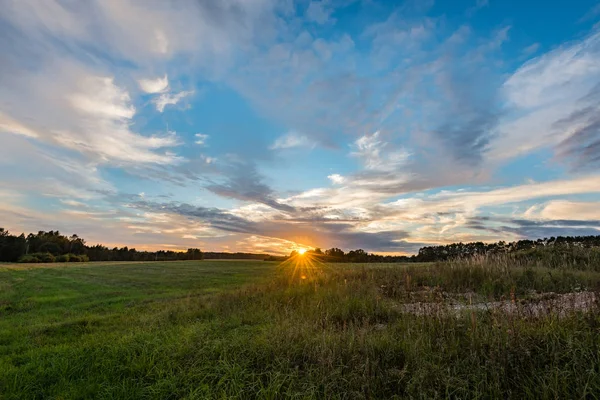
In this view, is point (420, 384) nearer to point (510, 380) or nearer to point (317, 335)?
point (510, 380)

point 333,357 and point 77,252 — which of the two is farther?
point 77,252

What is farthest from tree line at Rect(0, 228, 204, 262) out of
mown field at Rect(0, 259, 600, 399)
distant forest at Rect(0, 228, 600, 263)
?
mown field at Rect(0, 259, 600, 399)

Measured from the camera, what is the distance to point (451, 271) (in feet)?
46.1

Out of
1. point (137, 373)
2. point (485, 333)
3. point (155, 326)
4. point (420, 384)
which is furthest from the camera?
point (155, 326)

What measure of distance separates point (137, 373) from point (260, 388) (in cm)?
258

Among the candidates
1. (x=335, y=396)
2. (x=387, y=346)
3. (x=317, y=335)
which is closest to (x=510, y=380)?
(x=387, y=346)

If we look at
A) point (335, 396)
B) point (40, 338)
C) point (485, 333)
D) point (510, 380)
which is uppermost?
point (485, 333)

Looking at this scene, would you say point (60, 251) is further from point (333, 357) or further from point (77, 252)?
point (333, 357)

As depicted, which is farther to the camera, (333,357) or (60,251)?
(60,251)

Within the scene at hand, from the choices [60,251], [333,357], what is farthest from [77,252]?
[333,357]

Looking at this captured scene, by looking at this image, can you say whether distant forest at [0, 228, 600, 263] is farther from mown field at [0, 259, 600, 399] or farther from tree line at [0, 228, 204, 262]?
mown field at [0, 259, 600, 399]

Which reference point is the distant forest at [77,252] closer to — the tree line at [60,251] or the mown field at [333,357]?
the tree line at [60,251]

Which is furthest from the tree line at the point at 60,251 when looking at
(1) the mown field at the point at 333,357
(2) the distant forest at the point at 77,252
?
(1) the mown field at the point at 333,357

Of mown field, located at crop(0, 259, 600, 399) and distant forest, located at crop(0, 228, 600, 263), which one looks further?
distant forest, located at crop(0, 228, 600, 263)
